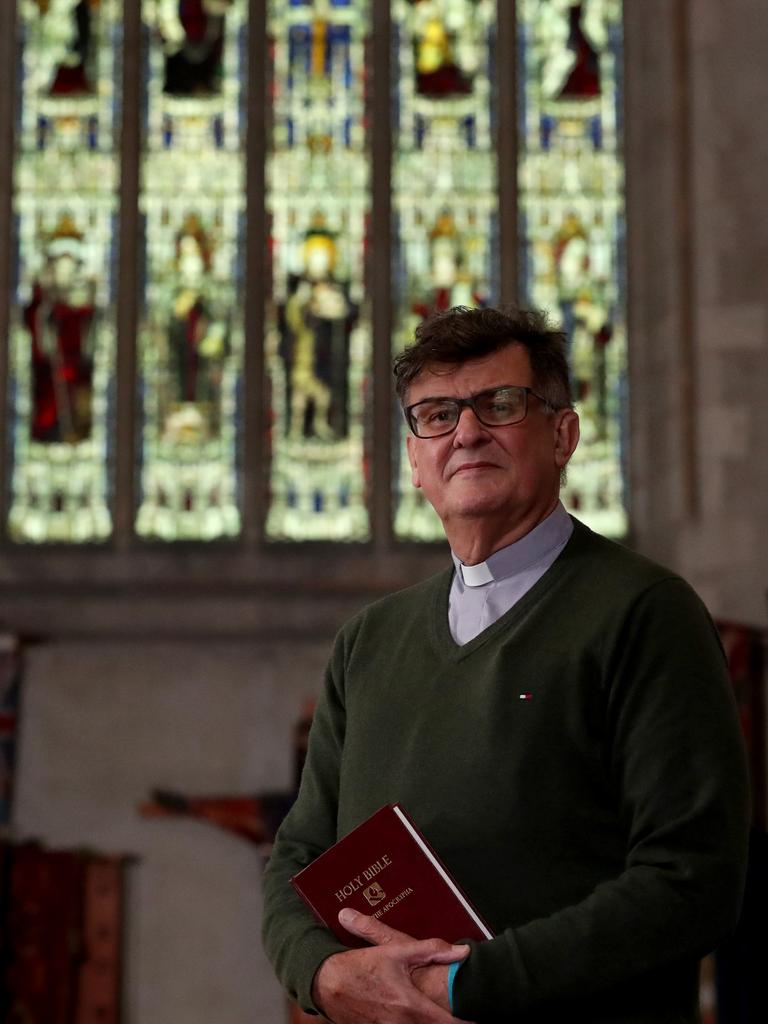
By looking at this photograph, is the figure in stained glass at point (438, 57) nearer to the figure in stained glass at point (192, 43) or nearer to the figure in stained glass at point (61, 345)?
the figure in stained glass at point (192, 43)

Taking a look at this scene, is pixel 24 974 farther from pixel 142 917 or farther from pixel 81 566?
pixel 81 566

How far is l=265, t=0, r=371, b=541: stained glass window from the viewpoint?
7.62 meters

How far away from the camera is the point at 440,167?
7828 mm

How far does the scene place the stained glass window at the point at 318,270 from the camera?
25.0 feet

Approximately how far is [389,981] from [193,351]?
20.6 feet

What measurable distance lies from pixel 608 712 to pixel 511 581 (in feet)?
0.72

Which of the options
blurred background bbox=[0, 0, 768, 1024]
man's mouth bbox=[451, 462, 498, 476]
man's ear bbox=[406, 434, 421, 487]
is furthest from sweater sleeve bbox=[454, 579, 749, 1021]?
blurred background bbox=[0, 0, 768, 1024]

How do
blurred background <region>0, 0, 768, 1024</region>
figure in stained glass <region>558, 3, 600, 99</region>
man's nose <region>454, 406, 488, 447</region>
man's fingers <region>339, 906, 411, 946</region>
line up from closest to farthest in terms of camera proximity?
man's fingers <region>339, 906, 411, 946</region> < man's nose <region>454, 406, 488, 447</region> < blurred background <region>0, 0, 768, 1024</region> < figure in stained glass <region>558, 3, 600, 99</region>

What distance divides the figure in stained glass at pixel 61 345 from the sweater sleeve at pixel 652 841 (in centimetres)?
624

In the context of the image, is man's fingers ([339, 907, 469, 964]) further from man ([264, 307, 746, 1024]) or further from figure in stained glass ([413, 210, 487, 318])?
figure in stained glass ([413, 210, 487, 318])

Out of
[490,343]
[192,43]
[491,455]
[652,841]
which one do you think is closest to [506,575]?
[491,455]

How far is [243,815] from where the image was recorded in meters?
6.96

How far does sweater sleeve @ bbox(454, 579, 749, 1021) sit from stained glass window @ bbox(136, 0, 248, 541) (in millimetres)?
5924

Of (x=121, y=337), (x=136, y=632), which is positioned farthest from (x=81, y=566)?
(x=121, y=337)
